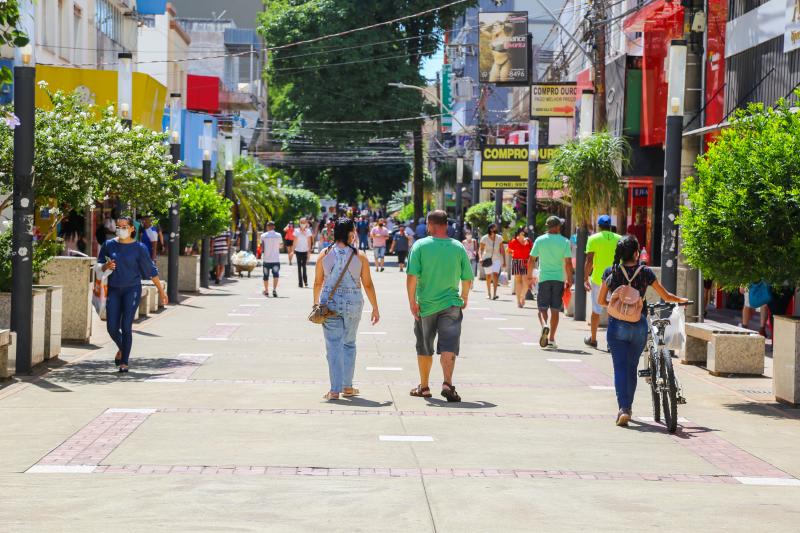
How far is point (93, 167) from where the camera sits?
14641 millimetres

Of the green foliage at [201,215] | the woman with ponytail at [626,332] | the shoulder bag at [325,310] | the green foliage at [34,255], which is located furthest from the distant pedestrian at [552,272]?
the green foliage at [201,215]

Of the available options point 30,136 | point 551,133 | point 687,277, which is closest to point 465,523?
point 30,136

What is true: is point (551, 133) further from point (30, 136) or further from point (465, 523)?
point (465, 523)

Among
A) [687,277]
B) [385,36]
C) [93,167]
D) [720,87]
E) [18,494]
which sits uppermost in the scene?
→ [385,36]

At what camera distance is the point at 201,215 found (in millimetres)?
29484

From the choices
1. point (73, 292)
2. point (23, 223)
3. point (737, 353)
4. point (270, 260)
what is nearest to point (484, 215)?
point (270, 260)

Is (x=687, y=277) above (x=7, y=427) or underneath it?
above

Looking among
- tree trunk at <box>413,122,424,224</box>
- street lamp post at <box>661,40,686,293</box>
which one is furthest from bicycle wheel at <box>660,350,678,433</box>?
tree trunk at <box>413,122,424,224</box>

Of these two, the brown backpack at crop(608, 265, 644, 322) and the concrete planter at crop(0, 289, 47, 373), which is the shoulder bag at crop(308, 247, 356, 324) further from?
the concrete planter at crop(0, 289, 47, 373)

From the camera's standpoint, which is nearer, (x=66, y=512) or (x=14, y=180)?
(x=66, y=512)

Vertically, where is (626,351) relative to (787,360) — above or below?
above

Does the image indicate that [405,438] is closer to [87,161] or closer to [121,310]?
[121,310]

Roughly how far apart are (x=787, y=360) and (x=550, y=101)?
21.7 meters

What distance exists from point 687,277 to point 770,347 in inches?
84.0
